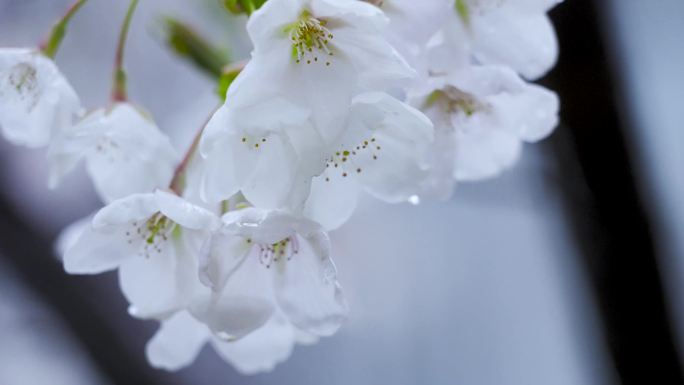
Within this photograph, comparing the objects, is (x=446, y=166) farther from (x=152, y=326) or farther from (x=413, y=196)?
(x=152, y=326)

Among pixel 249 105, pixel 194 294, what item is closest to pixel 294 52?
pixel 249 105

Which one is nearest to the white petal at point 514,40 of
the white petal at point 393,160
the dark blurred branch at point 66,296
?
the white petal at point 393,160

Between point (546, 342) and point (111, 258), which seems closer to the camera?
point (111, 258)

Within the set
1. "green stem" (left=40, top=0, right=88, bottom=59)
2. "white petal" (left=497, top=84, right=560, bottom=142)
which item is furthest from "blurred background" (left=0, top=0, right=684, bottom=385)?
"white petal" (left=497, top=84, right=560, bottom=142)

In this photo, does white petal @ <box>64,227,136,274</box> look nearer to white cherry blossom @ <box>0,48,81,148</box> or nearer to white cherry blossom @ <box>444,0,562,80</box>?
white cherry blossom @ <box>0,48,81,148</box>

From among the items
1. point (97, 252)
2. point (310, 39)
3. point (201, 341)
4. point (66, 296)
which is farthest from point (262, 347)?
point (66, 296)

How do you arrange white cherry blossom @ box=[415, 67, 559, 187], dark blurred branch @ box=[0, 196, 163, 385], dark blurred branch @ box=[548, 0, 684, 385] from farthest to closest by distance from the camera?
dark blurred branch @ box=[0, 196, 163, 385], dark blurred branch @ box=[548, 0, 684, 385], white cherry blossom @ box=[415, 67, 559, 187]

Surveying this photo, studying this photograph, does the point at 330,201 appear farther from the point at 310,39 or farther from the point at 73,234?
the point at 73,234
